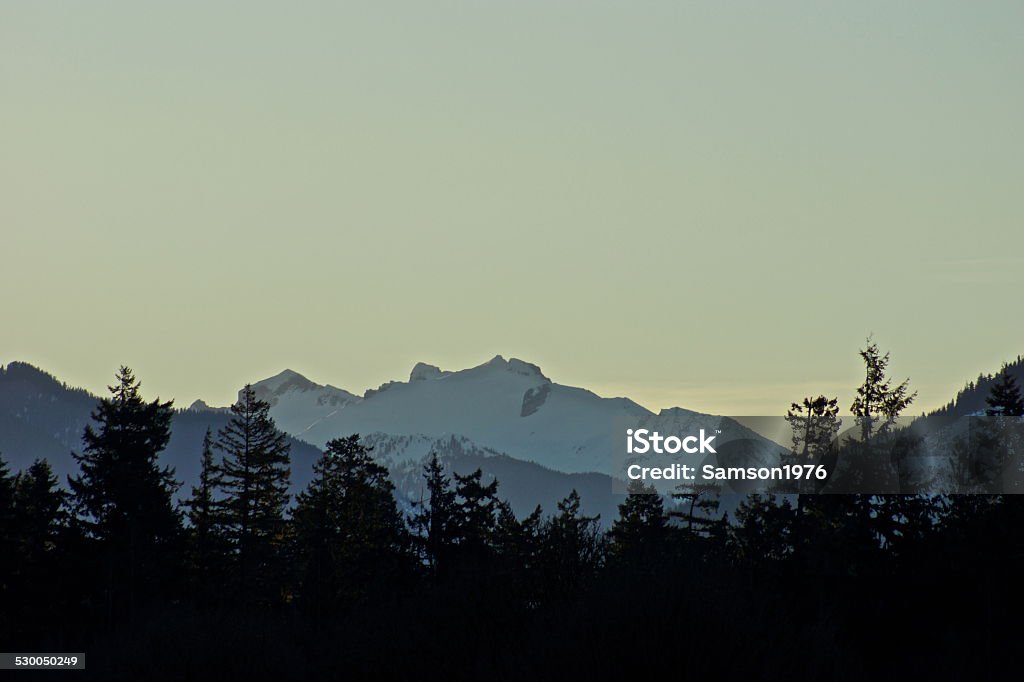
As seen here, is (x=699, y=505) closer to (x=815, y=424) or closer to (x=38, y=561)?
(x=815, y=424)

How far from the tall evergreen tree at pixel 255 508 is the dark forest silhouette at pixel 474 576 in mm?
143

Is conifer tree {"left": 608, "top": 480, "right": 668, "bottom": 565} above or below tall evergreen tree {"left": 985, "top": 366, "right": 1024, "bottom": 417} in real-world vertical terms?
below

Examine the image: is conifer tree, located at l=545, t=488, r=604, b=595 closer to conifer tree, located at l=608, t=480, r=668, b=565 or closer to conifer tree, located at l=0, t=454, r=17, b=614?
conifer tree, located at l=0, t=454, r=17, b=614

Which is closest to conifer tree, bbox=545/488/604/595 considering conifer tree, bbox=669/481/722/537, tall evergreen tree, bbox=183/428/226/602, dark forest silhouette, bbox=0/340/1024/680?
dark forest silhouette, bbox=0/340/1024/680

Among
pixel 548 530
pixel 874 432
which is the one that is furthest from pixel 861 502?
pixel 548 530

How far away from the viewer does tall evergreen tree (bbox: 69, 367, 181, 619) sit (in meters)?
57.4

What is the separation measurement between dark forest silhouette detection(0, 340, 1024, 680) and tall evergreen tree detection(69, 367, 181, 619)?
0.10 m

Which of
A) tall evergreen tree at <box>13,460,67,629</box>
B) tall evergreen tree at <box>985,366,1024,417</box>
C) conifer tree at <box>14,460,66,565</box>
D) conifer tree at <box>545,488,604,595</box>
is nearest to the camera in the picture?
conifer tree at <box>545,488,604,595</box>

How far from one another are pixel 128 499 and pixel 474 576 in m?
34.9

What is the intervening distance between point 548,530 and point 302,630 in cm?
1284

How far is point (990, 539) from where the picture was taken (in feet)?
176

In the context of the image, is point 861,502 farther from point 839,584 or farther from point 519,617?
point 519,617

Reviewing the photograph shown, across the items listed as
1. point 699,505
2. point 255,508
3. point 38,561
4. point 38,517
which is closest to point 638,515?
point 699,505

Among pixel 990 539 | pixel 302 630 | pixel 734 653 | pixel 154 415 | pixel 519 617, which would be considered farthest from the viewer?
pixel 154 415
